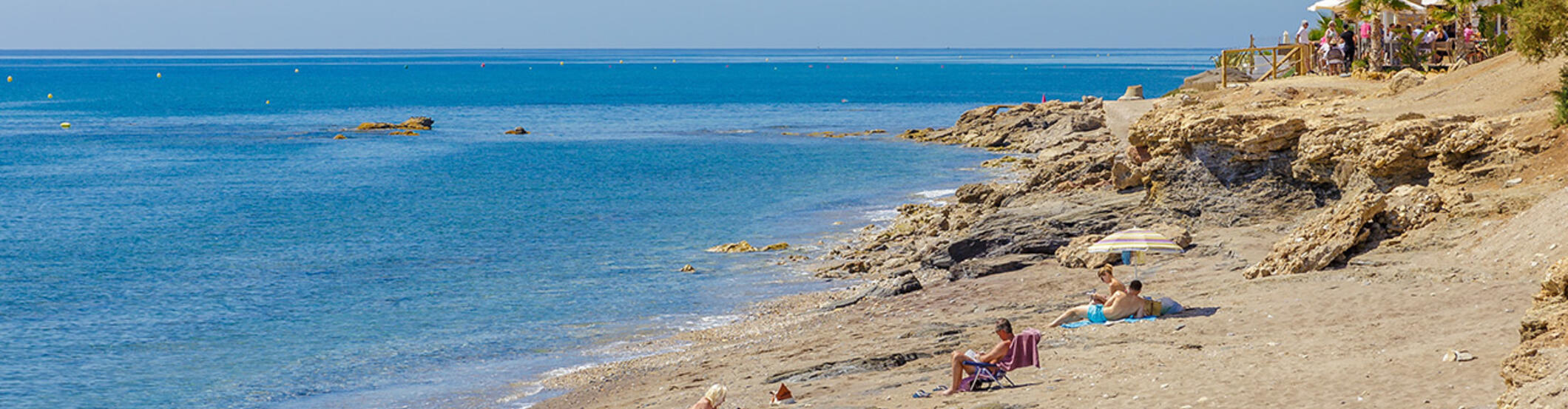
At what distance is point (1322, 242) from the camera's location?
1675 cm

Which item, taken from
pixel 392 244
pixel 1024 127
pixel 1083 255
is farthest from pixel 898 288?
pixel 1024 127

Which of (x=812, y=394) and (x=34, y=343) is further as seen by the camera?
(x=34, y=343)

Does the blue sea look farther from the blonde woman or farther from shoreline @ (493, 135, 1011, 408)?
the blonde woman

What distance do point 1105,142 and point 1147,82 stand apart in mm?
105826

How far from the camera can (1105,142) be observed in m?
45.6

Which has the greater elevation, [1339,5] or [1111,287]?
[1339,5]

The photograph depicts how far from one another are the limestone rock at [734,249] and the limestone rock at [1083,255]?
10.2 meters

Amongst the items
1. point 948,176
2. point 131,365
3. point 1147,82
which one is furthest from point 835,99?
point 131,365

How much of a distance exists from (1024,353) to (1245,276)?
4760mm

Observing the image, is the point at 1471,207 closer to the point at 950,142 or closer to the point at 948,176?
the point at 948,176

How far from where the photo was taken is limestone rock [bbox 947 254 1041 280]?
901 inches

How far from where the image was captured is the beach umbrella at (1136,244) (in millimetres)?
19125

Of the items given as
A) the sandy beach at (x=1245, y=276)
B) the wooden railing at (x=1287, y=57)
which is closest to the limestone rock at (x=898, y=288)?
the sandy beach at (x=1245, y=276)

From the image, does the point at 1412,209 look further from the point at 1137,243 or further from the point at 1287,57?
the point at 1287,57
